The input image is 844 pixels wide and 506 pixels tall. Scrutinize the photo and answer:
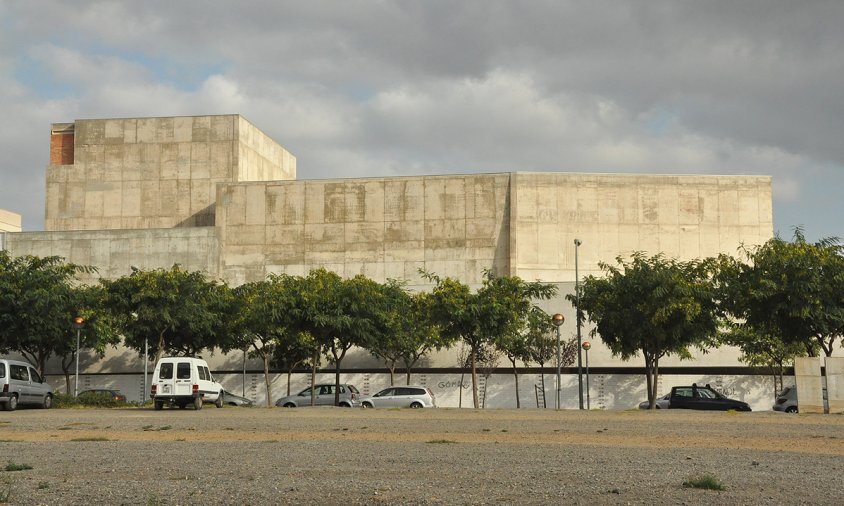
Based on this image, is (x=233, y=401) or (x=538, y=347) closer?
(x=233, y=401)

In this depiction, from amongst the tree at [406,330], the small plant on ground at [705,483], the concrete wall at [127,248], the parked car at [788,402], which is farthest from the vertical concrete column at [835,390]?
the concrete wall at [127,248]

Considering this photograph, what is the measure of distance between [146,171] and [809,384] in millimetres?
61769

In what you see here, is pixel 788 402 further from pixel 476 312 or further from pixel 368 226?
pixel 368 226

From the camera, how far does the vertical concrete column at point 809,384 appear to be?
33781 millimetres

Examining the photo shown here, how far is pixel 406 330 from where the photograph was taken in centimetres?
5288

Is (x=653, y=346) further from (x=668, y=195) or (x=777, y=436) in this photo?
(x=668, y=195)

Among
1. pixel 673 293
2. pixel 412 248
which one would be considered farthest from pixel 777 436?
pixel 412 248

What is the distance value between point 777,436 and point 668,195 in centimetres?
5129

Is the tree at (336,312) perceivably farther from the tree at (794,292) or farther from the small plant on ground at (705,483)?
the small plant on ground at (705,483)

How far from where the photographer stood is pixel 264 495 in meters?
12.0

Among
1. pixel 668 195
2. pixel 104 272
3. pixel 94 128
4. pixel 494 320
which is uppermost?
pixel 94 128

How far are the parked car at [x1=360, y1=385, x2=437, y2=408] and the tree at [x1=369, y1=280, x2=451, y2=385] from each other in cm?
441

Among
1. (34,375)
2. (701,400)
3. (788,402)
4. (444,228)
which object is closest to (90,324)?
(34,375)

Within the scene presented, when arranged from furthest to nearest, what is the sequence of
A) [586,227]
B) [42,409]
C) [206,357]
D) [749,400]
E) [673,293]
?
[586,227] < [206,357] < [749,400] < [673,293] < [42,409]
